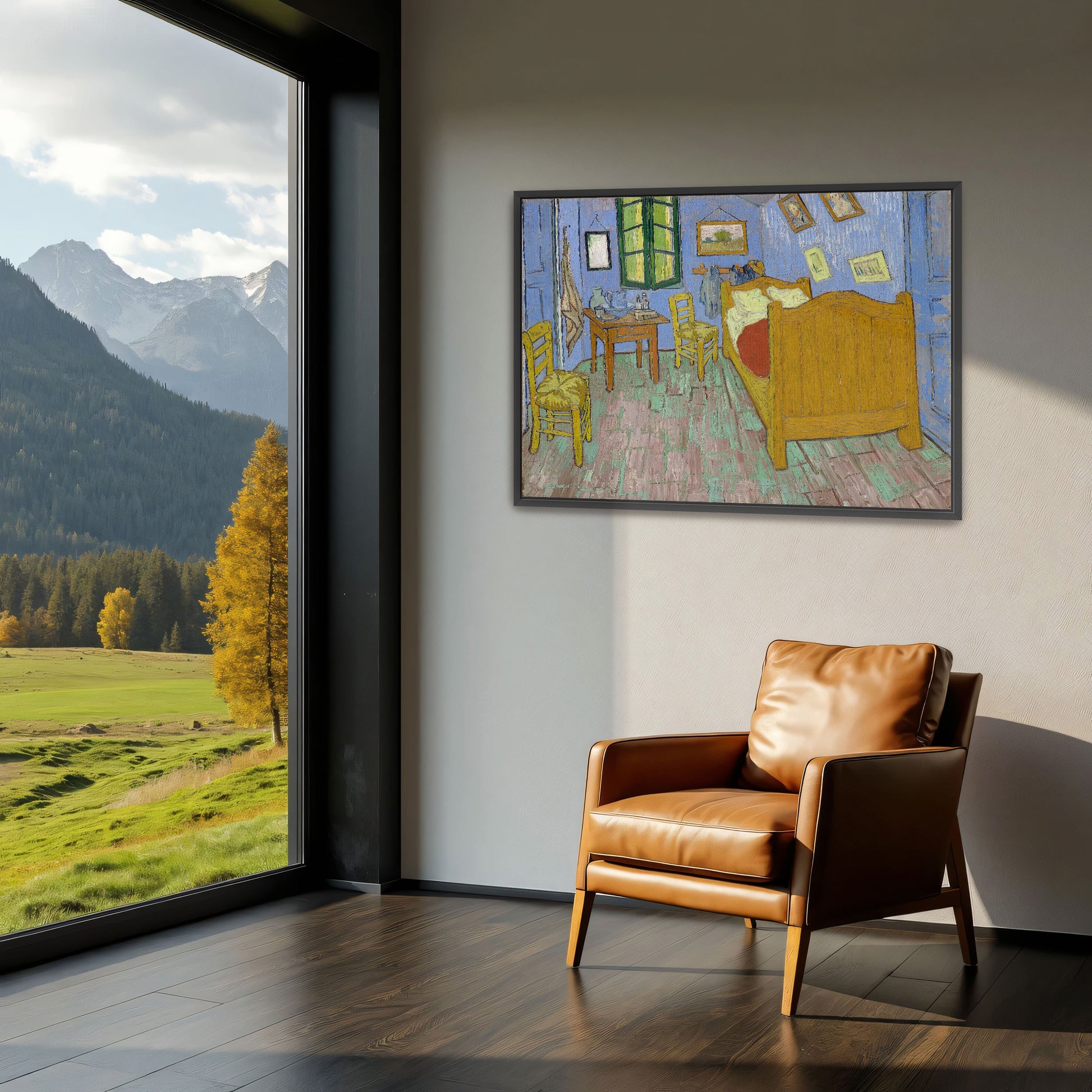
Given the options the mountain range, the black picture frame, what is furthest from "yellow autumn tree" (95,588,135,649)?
the black picture frame

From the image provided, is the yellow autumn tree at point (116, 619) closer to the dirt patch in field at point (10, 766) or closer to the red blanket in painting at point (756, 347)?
the dirt patch in field at point (10, 766)

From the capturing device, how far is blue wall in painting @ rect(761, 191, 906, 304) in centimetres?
355

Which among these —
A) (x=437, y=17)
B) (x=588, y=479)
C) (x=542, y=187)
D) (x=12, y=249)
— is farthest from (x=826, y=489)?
(x=12, y=249)

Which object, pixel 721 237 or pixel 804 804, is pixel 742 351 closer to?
pixel 721 237

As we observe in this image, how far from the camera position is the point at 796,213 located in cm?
362

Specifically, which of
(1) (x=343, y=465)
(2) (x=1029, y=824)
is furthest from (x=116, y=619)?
(2) (x=1029, y=824)

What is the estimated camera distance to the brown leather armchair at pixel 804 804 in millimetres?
Answer: 2736

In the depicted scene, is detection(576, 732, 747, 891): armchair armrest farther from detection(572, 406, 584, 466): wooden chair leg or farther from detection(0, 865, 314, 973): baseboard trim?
detection(0, 865, 314, 973): baseboard trim

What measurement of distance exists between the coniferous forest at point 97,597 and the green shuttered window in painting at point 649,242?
1.59 metres

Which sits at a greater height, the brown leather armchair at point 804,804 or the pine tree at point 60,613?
the pine tree at point 60,613

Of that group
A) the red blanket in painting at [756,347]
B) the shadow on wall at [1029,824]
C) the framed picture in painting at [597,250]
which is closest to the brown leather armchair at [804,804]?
the shadow on wall at [1029,824]

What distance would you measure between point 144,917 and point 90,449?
1.30 metres

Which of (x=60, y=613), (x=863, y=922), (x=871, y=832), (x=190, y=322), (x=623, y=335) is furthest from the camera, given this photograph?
(x=623, y=335)

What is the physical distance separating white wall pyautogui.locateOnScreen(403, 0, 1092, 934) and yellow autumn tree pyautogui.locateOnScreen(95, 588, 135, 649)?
0.95m
